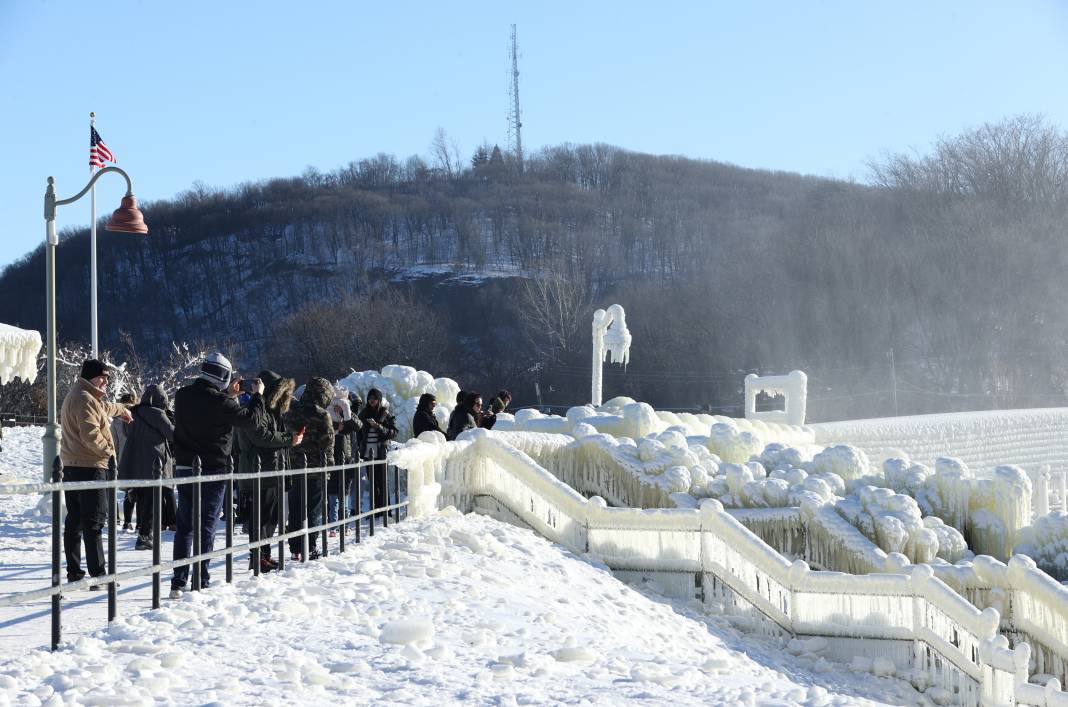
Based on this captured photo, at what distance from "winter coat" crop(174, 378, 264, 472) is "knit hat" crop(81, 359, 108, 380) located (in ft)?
1.95

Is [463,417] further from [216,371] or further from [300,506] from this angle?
[216,371]

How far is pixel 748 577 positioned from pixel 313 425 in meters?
4.58

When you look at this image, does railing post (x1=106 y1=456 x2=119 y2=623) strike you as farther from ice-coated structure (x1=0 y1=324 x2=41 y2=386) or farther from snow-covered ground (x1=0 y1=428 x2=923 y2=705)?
ice-coated structure (x1=0 y1=324 x2=41 y2=386)

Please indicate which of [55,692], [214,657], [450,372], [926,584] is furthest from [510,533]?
[450,372]

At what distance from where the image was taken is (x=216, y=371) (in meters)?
8.07

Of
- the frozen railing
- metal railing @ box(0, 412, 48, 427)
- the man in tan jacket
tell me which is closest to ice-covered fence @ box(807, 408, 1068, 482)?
the frozen railing

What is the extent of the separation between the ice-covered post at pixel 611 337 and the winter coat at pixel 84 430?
568 inches

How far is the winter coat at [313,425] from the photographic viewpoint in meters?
9.86

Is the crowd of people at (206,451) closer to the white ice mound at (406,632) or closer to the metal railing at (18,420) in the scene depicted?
the white ice mound at (406,632)

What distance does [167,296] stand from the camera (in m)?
101

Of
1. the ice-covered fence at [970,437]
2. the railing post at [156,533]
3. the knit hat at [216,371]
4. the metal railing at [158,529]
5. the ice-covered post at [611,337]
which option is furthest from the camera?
the ice-covered fence at [970,437]

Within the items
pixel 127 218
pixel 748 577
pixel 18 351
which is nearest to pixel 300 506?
pixel 748 577

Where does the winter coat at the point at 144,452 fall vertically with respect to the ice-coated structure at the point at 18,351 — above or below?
below

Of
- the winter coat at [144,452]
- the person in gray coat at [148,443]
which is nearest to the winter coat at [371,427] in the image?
the person in gray coat at [148,443]
